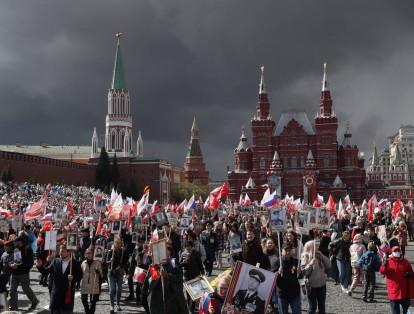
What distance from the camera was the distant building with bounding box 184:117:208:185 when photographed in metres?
131

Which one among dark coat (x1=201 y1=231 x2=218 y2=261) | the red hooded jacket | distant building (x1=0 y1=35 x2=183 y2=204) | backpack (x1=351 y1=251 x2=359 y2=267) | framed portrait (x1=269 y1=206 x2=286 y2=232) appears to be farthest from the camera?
distant building (x1=0 y1=35 x2=183 y2=204)

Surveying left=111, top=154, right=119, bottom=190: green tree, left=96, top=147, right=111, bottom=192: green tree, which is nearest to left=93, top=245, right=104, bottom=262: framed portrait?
left=96, top=147, right=111, bottom=192: green tree

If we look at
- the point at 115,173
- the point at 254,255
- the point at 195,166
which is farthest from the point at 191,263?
the point at 195,166

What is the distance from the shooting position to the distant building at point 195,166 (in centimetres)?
13075

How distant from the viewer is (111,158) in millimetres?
105375

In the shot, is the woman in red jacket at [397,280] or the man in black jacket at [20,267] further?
the man in black jacket at [20,267]

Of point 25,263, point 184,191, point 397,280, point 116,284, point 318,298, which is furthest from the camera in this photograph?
point 184,191

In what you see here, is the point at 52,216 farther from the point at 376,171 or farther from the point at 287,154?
the point at 376,171

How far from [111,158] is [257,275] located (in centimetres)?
10000

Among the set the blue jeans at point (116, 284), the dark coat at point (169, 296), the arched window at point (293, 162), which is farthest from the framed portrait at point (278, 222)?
the arched window at point (293, 162)

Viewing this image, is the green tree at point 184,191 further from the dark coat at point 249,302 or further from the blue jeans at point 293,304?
the dark coat at point 249,302

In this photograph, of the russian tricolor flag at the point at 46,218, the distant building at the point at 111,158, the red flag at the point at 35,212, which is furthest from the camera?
the distant building at the point at 111,158

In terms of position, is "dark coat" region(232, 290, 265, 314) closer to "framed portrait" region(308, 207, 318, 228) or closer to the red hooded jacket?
the red hooded jacket

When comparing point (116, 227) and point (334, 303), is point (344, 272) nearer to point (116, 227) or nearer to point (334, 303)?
point (334, 303)
